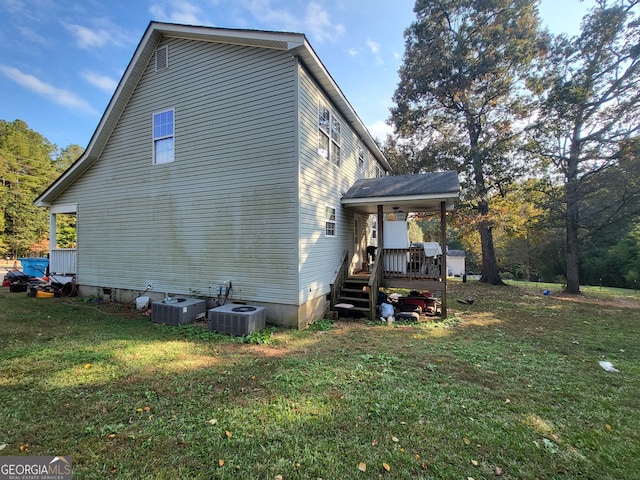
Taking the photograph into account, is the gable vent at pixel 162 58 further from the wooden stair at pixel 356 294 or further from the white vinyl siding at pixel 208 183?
the wooden stair at pixel 356 294

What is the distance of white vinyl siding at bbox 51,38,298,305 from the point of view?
694cm

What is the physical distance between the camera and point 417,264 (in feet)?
29.0

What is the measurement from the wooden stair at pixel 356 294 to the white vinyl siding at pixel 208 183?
258 cm

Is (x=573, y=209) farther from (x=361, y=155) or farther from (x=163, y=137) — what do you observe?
(x=163, y=137)

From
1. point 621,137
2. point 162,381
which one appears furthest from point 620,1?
point 162,381

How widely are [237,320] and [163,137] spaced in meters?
6.31

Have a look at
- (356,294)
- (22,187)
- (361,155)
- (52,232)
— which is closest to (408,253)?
(356,294)

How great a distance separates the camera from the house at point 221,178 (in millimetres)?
6906

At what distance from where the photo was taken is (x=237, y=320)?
6168 millimetres

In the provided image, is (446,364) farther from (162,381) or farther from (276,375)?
(162,381)

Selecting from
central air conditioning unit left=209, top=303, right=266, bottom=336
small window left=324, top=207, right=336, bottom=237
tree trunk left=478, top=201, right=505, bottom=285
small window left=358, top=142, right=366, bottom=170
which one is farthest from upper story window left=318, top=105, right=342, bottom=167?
tree trunk left=478, top=201, right=505, bottom=285

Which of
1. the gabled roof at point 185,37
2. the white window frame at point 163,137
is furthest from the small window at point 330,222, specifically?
the white window frame at point 163,137

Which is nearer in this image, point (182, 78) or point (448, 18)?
A: point (182, 78)

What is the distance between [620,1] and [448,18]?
7198 mm
